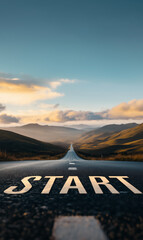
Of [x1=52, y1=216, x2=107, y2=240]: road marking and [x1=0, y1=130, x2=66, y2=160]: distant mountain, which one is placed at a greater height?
[x1=52, y1=216, x2=107, y2=240]: road marking

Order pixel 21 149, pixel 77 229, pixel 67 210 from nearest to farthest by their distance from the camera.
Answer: pixel 77 229, pixel 67 210, pixel 21 149

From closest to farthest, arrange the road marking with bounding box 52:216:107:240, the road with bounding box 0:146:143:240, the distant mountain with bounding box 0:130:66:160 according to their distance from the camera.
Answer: the road marking with bounding box 52:216:107:240, the road with bounding box 0:146:143:240, the distant mountain with bounding box 0:130:66:160

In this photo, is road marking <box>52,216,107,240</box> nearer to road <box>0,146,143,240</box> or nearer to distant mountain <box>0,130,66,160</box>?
road <box>0,146,143,240</box>

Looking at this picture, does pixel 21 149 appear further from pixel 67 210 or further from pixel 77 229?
pixel 77 229

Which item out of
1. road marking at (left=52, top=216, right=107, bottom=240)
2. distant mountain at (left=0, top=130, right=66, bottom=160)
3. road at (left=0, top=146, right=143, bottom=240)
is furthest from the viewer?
distant mountain at (left=0, top=130, right=66, bottom=160)

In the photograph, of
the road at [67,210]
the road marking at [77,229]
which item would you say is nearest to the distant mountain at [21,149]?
the road at [67,210]

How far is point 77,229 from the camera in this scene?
309 centimetres

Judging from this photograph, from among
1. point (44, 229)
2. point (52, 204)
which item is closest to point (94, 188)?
point (52, 204)

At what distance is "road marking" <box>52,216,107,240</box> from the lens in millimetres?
2816

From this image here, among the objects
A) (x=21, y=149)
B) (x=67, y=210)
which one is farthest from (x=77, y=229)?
(x=21, y=149)

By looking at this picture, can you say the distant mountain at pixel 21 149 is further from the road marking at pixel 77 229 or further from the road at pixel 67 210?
the road marking at pixel 77 229

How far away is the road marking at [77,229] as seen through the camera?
Answer: 2.82m

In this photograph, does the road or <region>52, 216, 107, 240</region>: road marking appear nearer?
<region>52, 216, 107, 240</region>: road marking

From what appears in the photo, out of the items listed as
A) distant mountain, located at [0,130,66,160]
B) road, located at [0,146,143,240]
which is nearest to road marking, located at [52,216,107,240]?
road, located at [0,146,143,240]
